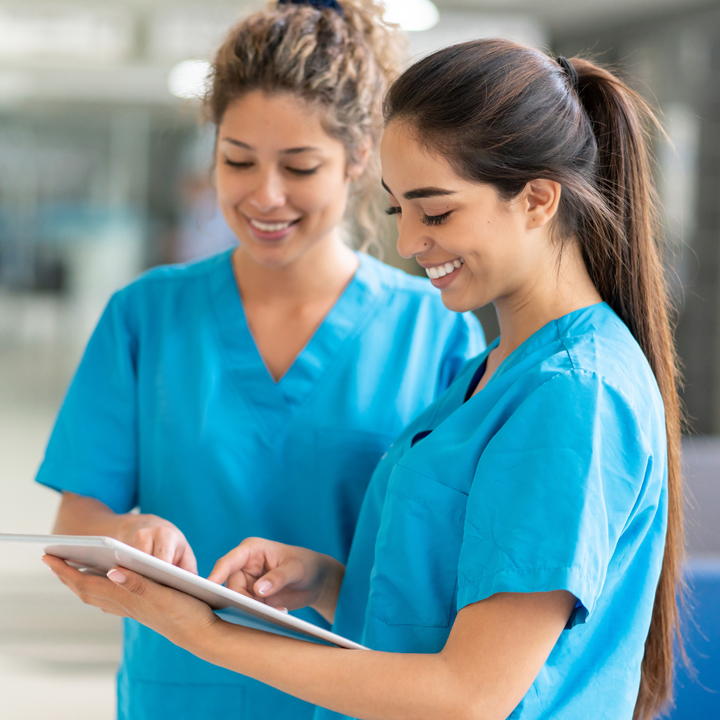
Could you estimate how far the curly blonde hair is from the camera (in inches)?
44.6

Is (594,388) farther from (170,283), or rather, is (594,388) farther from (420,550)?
(170,283)

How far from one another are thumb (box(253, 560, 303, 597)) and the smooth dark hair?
0.42 m

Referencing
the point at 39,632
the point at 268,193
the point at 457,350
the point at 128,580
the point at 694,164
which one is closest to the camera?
the point at 128,580

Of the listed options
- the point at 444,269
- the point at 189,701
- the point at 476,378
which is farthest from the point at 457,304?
the point at 189,701

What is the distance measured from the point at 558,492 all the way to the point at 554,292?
0.77 ft

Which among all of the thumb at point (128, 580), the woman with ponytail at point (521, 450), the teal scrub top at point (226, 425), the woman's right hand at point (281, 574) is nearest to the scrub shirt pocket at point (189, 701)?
the teal scrub top at point (226, 425)

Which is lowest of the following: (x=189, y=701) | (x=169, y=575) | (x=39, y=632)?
(x=39, y=632)

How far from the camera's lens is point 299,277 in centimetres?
127

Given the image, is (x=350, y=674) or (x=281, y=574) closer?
(x=350, y=674)

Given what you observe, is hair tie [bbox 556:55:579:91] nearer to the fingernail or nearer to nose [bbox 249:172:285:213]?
nose [bbox 249:172:285:213]

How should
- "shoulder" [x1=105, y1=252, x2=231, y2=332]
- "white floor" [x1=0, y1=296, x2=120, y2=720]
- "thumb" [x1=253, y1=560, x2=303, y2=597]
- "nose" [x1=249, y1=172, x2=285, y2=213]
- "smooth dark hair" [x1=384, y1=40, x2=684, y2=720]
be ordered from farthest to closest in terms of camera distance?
"white floor" [x1=0, y1=296, x2=120, y2=720]
"shoulder" [x1=105, y1=252, x2=231, y2=332]
"nose" [x1=249, y1=172, x2=285, y2=213]
"thumb" [x1=253, y1=560, x2=303, y2=597]
"smooth dark hair" [x1=384, y1=40, x2=684, y2=720]

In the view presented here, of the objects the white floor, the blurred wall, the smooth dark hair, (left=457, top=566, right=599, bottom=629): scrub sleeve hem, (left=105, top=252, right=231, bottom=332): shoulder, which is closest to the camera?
(left=457, top=566, right=599, bottom=629): scrub sleeve hem

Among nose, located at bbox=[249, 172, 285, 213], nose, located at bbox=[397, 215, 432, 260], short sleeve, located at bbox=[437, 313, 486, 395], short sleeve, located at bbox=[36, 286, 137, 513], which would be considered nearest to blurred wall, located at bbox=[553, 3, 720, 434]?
short sleeve, located at bbox=[437, 313, 486, 395]

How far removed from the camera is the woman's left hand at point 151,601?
800 mm
